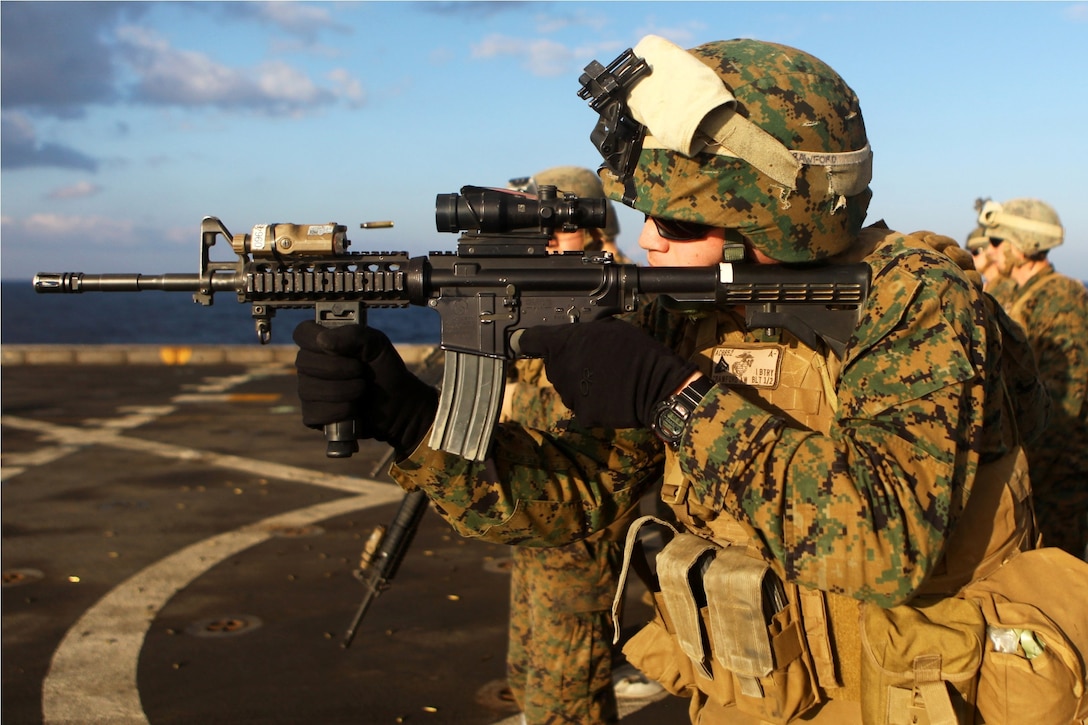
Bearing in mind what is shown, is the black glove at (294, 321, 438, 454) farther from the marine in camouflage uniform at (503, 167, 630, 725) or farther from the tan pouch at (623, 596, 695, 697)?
the marine in camouflage uniform at (503, 167, 630, 725)

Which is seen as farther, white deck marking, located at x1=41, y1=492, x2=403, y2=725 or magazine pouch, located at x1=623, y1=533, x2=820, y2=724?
white deck marking, located at x1=41, y1=492, x2=403, y2=725

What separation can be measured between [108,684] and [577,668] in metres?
2.49

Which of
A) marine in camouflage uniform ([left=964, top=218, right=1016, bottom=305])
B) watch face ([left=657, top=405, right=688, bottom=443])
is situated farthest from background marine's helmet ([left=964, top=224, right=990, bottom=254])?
watch face ([left=657, top=405, right=688, bottom=443])

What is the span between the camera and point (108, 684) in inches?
192

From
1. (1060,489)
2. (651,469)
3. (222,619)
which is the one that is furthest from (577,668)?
(1060,489)

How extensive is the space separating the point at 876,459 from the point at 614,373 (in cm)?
60

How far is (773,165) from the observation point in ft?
7.53

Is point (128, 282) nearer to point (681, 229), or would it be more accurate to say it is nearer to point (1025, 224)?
point (681, 229)

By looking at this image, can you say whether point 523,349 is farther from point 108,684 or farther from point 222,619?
point 222,619

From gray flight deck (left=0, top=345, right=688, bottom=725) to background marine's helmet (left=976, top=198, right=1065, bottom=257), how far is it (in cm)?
339

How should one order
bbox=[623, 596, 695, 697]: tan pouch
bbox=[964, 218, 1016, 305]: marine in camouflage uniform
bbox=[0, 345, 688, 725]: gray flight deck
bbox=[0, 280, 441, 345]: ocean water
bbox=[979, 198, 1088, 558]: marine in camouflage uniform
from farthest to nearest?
bbox=[0, 280, 441, 345]: ocean water < bbox=[964, 218, 1016, 305]: marine in camouflage uniform < bbox=[979, 198, 1088, 558]: marine in camouflage uniform < bbox=[0, 345, 688, 725]: gray flight deck < bbox=[623, 596, 695, 697]: tan pouch

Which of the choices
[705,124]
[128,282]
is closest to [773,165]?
[705,124]

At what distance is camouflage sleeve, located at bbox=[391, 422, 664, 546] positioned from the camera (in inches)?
102

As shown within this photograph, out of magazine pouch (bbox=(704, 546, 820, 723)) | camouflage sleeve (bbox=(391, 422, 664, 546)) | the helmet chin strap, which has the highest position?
the helmet chin strap
